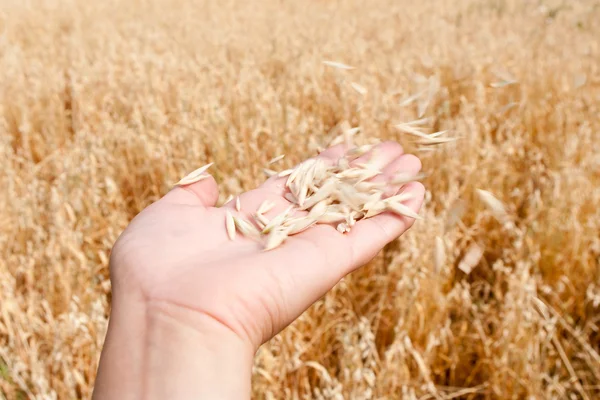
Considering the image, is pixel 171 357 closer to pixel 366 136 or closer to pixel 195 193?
pixel 195 193

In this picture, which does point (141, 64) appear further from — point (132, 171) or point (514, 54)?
point (514, 54)

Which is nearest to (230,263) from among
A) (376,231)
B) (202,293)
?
(202,293)

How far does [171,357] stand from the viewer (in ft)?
3.26

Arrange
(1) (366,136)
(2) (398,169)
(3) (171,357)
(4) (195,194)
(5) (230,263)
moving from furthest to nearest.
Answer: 1. (1) (366,136)
2. (2) (398,169)
3. (4) (195,194)
4. (5) (230,263)
5. (3) (171,357)

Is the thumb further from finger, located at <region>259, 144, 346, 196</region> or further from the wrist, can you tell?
the wrist

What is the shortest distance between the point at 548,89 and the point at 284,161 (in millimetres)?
1710

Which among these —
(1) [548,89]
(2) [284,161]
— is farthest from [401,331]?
(1) [548,89]

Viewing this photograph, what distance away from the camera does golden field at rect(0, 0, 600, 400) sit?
5.22 feet

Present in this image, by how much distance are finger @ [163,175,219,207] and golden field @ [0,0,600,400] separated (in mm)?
388

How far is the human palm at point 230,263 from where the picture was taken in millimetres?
1078

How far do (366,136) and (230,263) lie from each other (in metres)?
1.42

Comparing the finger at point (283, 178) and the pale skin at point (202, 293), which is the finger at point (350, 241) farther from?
the finger at point (283, 178)

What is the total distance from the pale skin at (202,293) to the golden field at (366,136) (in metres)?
0.34

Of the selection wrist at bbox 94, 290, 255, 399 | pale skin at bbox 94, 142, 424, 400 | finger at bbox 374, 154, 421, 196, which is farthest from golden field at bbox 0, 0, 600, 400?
wrist at bbox 94, 290, 255, 399
